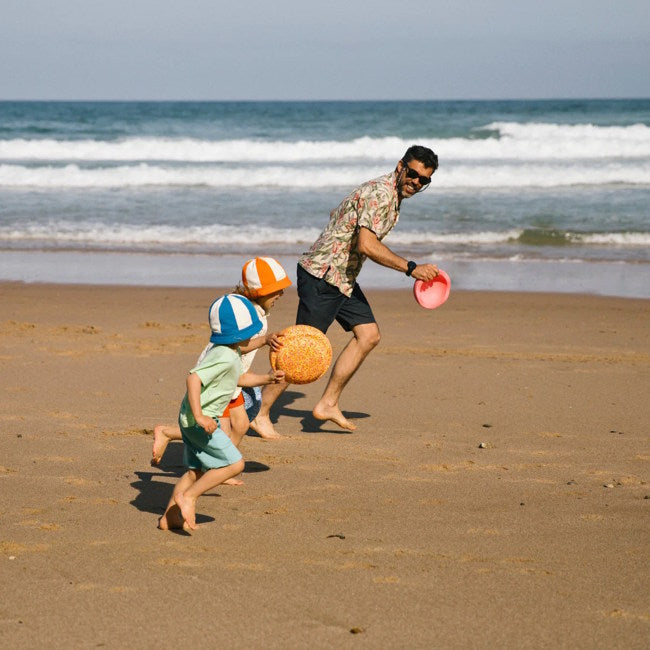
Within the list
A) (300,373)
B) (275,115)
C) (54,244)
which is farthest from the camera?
(275,115)

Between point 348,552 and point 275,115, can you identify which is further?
point 275,115

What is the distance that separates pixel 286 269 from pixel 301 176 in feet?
48.6

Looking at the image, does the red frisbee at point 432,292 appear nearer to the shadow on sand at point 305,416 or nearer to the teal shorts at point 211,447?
the shadow on sand at point 305,416

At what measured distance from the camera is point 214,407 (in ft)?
15.4

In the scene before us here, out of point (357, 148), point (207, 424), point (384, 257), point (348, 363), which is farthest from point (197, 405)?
point (357, 148)

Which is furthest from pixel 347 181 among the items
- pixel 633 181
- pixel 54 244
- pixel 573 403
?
pixel 573 403

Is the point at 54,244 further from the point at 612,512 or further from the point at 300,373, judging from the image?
the point at 612,512

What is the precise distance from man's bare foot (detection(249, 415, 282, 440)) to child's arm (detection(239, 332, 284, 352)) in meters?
1.36

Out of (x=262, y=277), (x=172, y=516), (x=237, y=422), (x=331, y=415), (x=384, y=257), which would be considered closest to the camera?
(x=172, y=516)

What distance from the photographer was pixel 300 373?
5.27 m

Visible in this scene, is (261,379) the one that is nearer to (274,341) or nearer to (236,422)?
(274,341)

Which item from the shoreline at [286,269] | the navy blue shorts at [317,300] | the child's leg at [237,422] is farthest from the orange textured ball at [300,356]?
the shoreline at [286,269]

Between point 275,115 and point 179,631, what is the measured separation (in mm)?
49825

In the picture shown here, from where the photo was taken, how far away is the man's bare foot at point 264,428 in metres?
6.43
